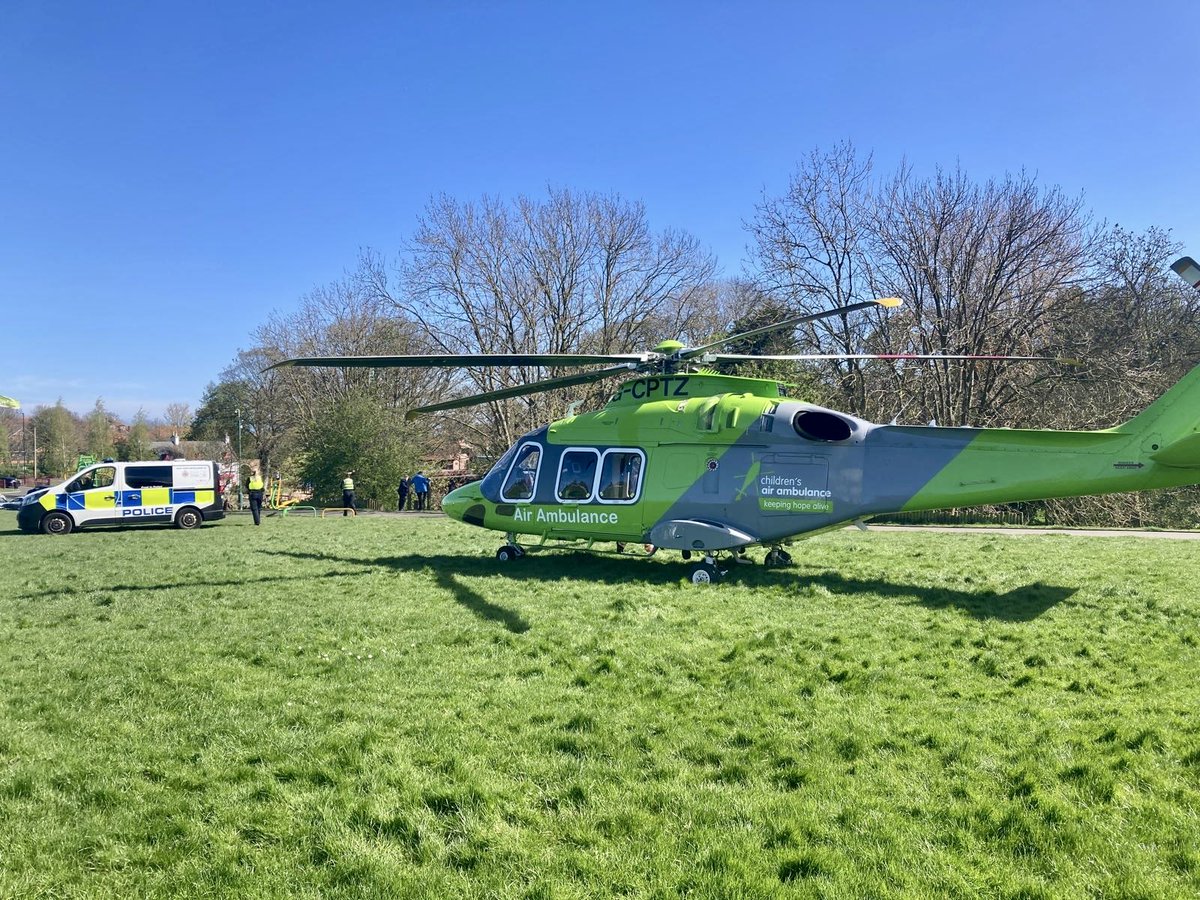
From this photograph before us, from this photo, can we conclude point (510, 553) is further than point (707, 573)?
Yes

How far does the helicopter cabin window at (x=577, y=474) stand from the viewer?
12313 mm

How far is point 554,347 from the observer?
4062 cm

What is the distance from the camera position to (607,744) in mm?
4992

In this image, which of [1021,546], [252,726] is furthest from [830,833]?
[1021,546]

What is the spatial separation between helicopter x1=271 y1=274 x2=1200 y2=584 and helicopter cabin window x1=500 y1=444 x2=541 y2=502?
0.02 meters

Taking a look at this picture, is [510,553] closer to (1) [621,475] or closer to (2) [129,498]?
(1) [621,475]

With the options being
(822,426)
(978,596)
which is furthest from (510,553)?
(978,596)

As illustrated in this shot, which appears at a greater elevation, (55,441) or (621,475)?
(55,441)

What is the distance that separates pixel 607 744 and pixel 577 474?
7.59 m

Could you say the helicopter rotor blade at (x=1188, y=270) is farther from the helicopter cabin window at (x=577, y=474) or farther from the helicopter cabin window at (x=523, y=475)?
the helicopter cabin window at (x=523, y=475)

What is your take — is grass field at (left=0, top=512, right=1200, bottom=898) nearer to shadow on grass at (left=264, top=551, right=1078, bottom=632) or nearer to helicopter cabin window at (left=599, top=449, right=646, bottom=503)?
shadow on grass at (left=264, top=551, right=1078, bottom=632)

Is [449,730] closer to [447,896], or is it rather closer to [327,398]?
[447,896]

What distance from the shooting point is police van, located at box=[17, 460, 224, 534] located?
2125 centimetres

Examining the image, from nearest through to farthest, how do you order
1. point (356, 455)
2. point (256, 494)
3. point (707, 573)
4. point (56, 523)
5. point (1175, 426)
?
point (1175, 426) < point (707, 573) < point (56, 523) < point (256, 494) < point (356, 455)
